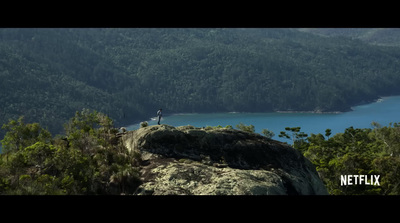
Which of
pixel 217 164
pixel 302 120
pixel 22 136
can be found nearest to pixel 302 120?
pixel 302 120

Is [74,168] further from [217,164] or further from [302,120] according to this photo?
[302,120]

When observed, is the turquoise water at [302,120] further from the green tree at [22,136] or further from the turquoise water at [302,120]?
the green tree at [22,136]

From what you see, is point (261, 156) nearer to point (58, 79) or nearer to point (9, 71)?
point (9, 71)

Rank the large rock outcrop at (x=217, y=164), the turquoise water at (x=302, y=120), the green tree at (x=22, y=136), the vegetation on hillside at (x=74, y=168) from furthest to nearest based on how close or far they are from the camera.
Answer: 1. the turquoise water at (x=302, y=120)
2. the green tree at (x=22, y=136)
3. the large rock outcrop at (x=217, y=164)
4. the vegetation on hillside at (x=74, y=168)

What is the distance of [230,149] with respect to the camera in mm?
9094

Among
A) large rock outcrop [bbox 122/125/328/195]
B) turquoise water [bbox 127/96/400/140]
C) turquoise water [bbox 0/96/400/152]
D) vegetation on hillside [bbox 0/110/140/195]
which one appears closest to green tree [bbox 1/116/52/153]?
vegetation on hillside [bbox 0/110/140/195]

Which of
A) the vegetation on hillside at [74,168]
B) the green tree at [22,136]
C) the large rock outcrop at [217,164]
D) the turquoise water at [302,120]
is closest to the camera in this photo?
the vegetation on hillside at [74,168]

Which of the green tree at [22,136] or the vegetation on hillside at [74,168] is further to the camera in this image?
the green tree at [22,136]

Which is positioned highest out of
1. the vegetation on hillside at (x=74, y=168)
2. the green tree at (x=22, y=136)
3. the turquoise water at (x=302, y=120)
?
the turquoise water at (x=302, y=120)

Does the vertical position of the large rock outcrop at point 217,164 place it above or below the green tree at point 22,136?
below

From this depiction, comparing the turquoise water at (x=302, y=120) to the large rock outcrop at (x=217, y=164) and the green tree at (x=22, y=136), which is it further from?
the large rock outcrop at (x=217, y=164)

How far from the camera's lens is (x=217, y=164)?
8.23m

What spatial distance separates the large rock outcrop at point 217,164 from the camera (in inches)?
271

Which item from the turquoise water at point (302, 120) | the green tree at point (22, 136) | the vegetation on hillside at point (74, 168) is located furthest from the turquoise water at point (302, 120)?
the vegetation on hillside at point (74, 168)
